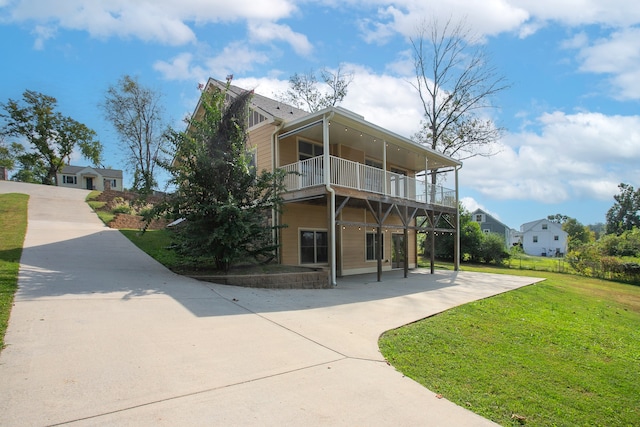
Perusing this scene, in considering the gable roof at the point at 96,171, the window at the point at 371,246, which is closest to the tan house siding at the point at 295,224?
the window at the point at 371,246

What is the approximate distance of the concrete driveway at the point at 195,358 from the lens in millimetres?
2896

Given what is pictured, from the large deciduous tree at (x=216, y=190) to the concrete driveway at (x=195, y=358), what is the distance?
1.58m

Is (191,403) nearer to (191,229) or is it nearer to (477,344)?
(477,344)

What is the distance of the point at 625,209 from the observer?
7081 centimetres

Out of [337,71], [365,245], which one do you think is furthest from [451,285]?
[337,71]

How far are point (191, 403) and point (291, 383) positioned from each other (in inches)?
38.3

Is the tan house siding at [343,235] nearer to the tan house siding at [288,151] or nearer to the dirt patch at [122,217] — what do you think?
the tan house siding at [288,151]

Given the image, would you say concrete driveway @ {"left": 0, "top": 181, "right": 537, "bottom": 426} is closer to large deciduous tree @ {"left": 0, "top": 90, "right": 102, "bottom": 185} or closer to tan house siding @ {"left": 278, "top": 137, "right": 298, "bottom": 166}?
tan house siding @ {"left": 278, "top": 137, "right": 298, "bottom": 166}

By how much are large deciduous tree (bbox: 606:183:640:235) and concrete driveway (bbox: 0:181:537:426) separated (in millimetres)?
83823

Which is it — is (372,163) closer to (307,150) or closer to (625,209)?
(307,150)

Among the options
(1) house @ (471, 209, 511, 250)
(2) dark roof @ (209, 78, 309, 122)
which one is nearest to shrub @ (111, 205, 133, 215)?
(2) dark roof @ (209, 78, 309, 122)

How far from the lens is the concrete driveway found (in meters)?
2.90

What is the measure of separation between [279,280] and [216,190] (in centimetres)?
300

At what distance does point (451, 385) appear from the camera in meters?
3.92
